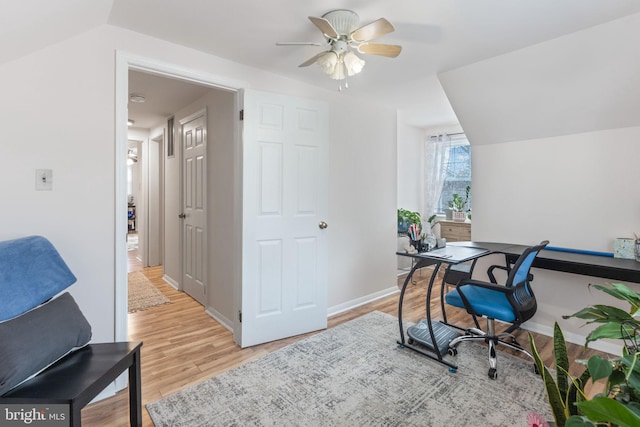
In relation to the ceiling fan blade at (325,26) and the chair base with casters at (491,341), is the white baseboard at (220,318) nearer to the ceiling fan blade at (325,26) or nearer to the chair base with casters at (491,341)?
the chair base with casters at (491,341)

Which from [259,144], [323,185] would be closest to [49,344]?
[259,144]

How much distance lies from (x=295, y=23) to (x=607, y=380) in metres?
2.25

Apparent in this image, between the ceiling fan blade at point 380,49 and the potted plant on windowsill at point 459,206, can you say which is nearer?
the ceiling fan blade at point 380,49

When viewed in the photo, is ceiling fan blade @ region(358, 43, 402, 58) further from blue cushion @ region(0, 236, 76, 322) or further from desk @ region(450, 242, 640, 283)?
blue cushion @ region(0, 236, 76, 322)

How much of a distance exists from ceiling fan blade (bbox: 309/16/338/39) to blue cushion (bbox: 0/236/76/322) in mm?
1824

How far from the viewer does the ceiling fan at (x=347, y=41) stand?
5.87 feet

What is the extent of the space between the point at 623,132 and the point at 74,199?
3.98 metres

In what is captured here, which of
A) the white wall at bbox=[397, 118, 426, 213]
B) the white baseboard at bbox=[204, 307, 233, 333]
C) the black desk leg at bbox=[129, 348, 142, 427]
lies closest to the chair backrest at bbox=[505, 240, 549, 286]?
the black desk leg at bbox=[129, 348, 142, 427]

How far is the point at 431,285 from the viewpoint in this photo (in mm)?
2457

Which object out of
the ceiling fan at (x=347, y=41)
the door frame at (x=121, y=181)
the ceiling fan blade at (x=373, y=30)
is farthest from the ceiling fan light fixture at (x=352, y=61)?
the door frame at (x=121, y=181)

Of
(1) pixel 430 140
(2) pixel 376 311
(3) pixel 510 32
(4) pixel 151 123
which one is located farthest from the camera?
(1) pixel 430 140

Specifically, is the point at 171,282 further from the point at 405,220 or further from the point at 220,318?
the point at 405,220

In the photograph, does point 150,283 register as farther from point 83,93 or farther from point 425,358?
point 425,358

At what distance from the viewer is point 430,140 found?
5500 millimetres
